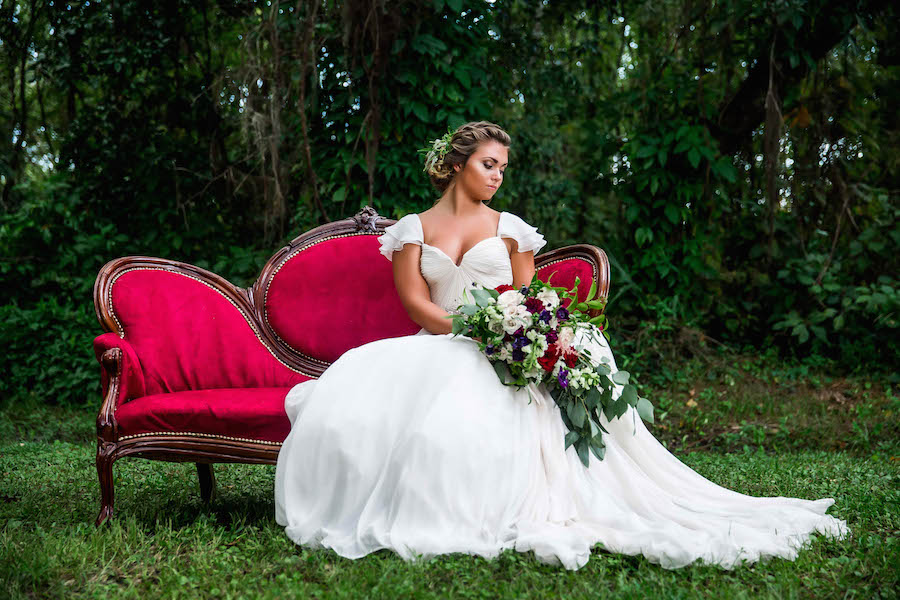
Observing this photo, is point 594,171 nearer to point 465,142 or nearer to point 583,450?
point 465,142

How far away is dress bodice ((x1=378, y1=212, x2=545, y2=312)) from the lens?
3293mm

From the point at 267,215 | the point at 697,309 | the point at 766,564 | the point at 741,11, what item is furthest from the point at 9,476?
the point at 741,11

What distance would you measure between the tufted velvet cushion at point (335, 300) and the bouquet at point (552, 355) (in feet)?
2.71

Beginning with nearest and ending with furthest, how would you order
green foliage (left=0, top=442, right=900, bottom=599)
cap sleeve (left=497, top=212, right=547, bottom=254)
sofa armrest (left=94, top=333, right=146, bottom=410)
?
green foliage (left=0, top=442, right=900, bottom=599) → sofa armrest (left=94, top=333, right=146, bottom=410) → cap sleeve (left=497, top=212, right=547, bottom=254)

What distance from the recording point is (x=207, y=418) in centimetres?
294

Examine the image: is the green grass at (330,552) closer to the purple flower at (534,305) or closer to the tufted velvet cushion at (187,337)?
the tufted velvet cushion at (187,337)

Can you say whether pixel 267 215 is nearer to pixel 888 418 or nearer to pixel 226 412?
pixel 226 412

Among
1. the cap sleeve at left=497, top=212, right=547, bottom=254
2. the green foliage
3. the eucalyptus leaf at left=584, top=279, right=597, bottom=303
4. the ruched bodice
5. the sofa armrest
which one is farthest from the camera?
the cap sleeve at left=497, top=212, right=547, bottom=254

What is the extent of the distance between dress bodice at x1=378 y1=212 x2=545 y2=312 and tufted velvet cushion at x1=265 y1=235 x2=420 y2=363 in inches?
13.8

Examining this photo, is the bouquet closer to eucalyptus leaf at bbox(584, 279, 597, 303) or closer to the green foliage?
eucalyptus leaf at bbox(584, 279, 597, 303)

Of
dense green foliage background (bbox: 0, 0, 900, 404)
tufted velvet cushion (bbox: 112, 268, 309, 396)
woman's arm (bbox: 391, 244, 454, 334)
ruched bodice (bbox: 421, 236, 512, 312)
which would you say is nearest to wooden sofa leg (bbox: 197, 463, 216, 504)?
tufted velvet cushion (bbox: 112, 268, 309, 396)

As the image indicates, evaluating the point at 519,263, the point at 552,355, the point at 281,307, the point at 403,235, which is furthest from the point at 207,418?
the point at 519,263

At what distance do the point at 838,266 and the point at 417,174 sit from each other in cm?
372

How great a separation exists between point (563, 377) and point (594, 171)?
166 inches
